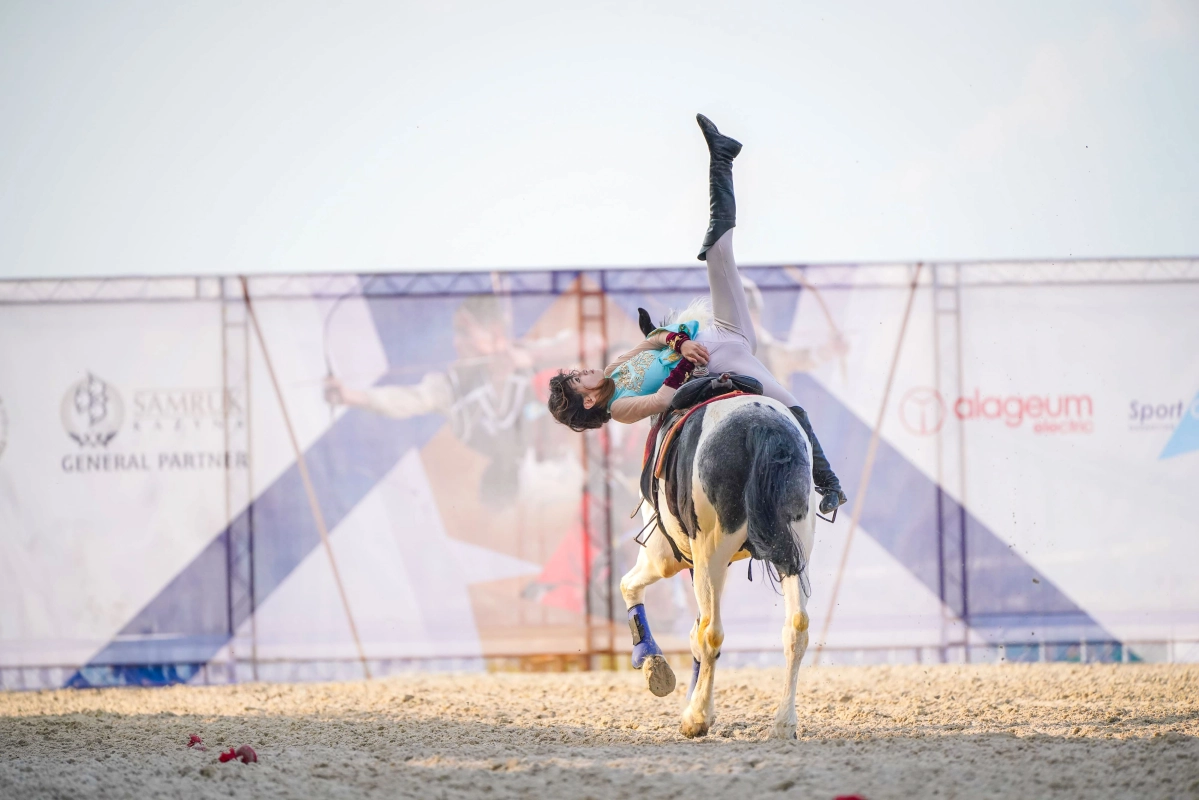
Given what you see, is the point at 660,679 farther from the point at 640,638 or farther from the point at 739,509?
the point at 739,509

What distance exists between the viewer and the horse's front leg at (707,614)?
385 centimetres

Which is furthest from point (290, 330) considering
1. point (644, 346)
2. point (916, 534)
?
point (916, 534)

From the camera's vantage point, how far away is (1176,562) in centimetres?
702

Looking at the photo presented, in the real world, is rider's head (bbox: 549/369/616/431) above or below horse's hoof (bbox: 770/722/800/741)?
above

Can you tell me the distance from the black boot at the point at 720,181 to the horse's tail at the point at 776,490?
1174 mm

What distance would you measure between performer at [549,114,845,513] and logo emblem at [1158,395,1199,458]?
13.6 ft

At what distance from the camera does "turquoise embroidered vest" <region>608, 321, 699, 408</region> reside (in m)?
4.29

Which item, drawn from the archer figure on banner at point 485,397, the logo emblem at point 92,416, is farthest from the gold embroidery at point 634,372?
the logo emblem at point 92,416

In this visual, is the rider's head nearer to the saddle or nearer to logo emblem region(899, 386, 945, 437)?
the saddle

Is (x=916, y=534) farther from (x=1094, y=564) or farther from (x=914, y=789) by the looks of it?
(x=914, y=789)

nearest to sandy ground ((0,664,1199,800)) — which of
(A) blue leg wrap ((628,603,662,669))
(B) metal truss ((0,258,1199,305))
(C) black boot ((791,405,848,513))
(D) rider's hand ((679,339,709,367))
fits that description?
(A) blue leg wrap ((628,603,662,669))

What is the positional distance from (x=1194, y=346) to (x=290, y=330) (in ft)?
21.0

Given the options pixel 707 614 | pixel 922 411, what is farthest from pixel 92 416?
pixel 922 411

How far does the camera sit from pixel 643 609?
4.62 meters
